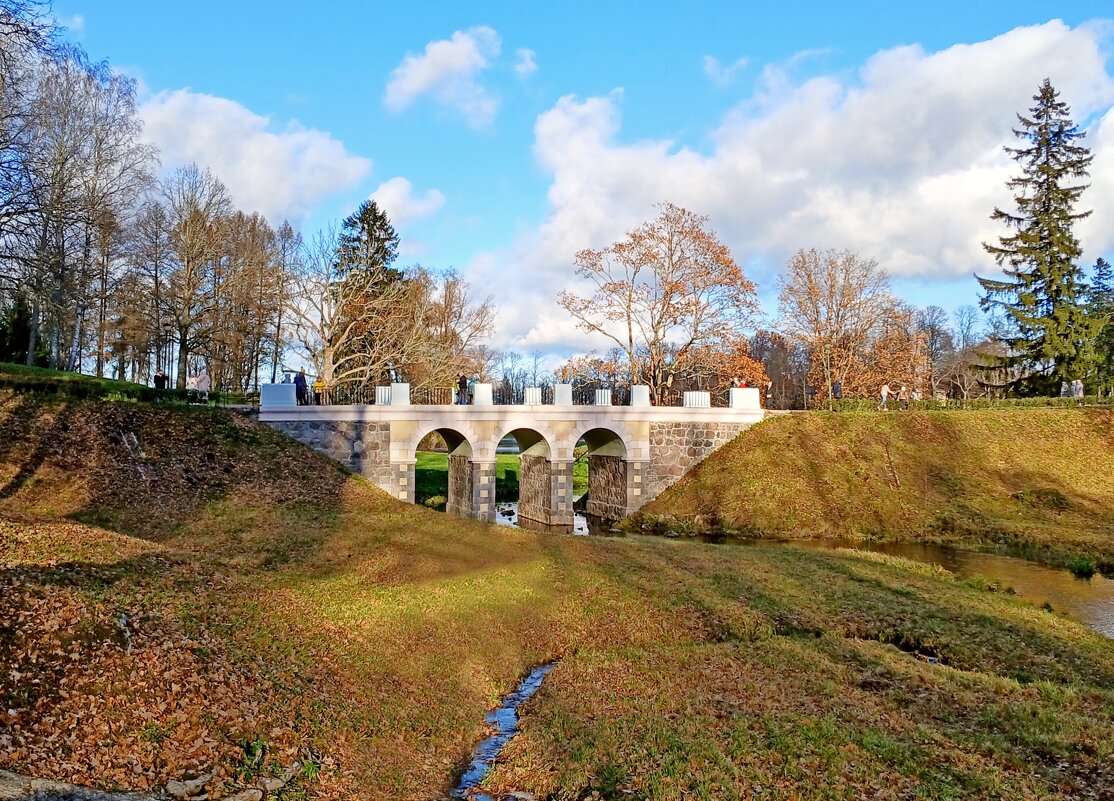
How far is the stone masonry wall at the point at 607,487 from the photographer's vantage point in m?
33.1

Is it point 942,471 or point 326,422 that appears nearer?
point 326,422

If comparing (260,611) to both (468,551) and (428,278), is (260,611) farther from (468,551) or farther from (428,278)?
(428,278)

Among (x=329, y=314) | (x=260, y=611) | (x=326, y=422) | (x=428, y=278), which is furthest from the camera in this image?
Result: (x=428, y=278)

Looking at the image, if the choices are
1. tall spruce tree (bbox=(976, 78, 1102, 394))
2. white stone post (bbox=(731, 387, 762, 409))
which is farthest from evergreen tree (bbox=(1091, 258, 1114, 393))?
white stone post (bbox=(731, 387, 762, 409))

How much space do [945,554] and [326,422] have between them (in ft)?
76.1

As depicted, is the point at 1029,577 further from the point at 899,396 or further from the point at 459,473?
the point at 899,396

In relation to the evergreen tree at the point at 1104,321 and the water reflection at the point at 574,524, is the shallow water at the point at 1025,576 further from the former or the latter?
the evergreen tree at the point at 1104,321

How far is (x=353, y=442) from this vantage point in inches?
1069

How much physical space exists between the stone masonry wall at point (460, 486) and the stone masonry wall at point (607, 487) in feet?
24.5

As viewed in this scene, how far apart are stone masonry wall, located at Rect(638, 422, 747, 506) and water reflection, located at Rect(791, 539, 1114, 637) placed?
303 inches

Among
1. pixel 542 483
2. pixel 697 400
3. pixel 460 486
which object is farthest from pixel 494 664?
pixel 697 400

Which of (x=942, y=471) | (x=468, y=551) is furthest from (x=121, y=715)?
(x=942, y=471)

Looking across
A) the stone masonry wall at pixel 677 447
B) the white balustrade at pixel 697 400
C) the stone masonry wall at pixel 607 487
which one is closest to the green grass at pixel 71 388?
the stone masonry wall at pixel 607 487

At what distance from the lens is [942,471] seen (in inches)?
1244
